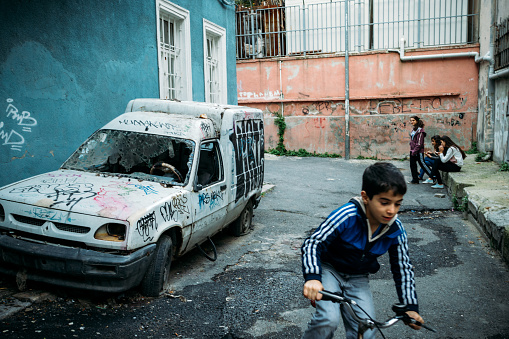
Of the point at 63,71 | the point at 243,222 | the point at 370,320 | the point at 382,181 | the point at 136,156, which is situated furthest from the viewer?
the point at 243,222

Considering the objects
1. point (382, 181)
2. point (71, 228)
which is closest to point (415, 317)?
point (382, 181)

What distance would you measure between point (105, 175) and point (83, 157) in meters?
0.57

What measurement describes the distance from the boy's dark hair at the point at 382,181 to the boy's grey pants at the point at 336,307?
1.99ft

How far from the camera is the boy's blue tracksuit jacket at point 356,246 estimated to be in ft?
8.79

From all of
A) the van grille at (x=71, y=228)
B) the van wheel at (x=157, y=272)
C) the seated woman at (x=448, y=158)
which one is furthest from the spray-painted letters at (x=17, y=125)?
the seated woman at (x=448, y=158)

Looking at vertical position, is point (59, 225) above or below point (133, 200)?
below

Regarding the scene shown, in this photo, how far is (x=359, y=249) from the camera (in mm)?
2762

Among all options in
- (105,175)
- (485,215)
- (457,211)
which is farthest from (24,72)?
(457,211)

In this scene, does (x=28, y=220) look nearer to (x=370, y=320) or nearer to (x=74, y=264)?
(x=74, y=264)

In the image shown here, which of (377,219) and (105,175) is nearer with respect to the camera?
(377,219)

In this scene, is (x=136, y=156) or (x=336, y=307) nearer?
(x=336, y=307)

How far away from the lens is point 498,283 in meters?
5.22

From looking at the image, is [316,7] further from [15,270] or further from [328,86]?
[15,270]

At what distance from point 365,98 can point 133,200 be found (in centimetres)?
1406
